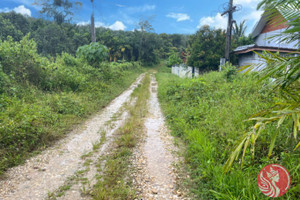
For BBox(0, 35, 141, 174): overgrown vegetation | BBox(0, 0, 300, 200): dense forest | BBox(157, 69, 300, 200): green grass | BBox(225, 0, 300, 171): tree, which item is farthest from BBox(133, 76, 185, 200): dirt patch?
BBox(0, 35, 141, 174): overgrown vegetation

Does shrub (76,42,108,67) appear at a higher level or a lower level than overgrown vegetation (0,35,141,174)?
higher

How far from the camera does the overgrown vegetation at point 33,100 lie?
411cm

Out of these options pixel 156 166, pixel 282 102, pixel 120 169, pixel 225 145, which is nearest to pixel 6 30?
pixel 120 169

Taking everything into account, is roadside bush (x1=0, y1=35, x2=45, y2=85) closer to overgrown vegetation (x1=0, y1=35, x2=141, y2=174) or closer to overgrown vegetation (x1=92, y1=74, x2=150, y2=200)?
overgrown vegetation (x1=0, y1=35, x2=141, y2=174)

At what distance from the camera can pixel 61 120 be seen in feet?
18.9

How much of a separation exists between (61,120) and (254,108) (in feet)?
18.1

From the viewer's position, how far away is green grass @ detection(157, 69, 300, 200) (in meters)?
2.66

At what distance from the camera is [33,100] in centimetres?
637

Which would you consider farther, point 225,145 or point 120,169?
point 225,145

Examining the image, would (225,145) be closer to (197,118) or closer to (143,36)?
(197,118)

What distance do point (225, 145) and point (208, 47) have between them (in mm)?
13984

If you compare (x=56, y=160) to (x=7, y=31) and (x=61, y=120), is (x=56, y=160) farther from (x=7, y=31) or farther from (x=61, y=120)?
(x=7, y=31)

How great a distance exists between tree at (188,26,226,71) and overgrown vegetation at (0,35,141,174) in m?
8.93

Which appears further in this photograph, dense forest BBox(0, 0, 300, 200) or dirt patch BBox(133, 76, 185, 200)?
dirt patch BBox(133, 76, 185, 200)
